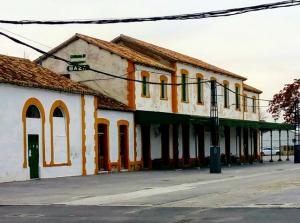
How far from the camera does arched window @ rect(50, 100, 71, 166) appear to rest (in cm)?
3089

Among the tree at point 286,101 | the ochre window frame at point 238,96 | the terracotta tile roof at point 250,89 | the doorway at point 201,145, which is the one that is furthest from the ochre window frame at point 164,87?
the tree at point 286,101

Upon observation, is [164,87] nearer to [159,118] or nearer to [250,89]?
[159,118]

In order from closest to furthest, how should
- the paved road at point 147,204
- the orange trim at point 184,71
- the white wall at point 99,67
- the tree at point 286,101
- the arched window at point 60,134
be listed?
the paved road at point 147,204, the arched window at point 60,134, the white wall at point 99,67, the orange trim at point 184,71, the tree at point 286,101

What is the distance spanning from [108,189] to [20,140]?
7.57 metres

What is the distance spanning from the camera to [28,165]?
1144 inches

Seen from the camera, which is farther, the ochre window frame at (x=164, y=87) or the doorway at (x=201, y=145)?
the doorway at (x=201, y=145)

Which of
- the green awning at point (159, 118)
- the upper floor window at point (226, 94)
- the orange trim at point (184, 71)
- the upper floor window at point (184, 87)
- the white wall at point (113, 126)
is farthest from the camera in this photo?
the upper floor window at point (226, 94)

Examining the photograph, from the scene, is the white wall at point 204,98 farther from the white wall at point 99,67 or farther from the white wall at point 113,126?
the white wall at point 113,126

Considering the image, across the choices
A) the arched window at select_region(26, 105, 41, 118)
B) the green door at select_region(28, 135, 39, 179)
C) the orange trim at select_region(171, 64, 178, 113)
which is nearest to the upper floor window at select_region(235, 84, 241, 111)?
the orange trim at select_region(171, 64, 178, 113)

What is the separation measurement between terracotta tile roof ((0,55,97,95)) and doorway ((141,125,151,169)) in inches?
271

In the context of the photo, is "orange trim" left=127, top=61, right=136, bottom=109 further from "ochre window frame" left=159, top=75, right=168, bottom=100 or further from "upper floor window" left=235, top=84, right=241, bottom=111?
"upper floor window" left=235, top=84, right=241, bottom=111

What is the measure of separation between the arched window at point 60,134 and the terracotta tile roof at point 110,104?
3.22 metres

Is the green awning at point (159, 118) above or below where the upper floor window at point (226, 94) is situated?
below

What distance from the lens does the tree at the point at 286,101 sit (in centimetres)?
8119
